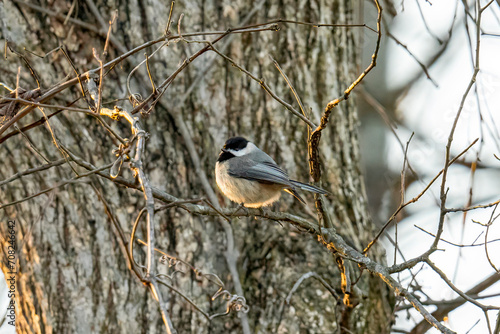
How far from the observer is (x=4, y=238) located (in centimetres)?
357

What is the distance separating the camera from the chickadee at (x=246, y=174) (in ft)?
11.7

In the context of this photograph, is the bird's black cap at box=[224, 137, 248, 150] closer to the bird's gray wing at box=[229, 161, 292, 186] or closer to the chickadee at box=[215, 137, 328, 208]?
the chickadee at box=[215, 137, 328, 208]

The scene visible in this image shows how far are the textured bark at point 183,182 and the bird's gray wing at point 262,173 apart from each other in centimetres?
22

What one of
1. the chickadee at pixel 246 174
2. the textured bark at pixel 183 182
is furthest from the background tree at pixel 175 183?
the chickadee at pixel 246 174

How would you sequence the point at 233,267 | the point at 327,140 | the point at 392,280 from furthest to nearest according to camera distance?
1. the point at 327,140
2. the point at 233,267
3. the point at 392,280

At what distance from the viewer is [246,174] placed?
364 centimetres

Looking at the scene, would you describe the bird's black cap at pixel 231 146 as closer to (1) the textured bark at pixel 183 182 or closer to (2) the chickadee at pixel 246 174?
(2) the chickadee at pixel 246 174

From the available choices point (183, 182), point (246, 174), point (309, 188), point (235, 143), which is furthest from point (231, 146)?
point (309, 188)

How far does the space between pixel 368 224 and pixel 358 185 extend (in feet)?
0.88

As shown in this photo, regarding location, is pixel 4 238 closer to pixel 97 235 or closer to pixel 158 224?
pixel 97 235

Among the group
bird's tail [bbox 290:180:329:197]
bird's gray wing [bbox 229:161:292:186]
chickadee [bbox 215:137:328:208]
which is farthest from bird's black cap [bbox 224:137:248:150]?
bird's tail [bbox 290:180:329:197]

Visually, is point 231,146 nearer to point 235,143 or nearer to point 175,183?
point 235,143

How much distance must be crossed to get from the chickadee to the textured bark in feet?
0.54

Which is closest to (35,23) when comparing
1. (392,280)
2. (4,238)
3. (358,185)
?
(4,238)
